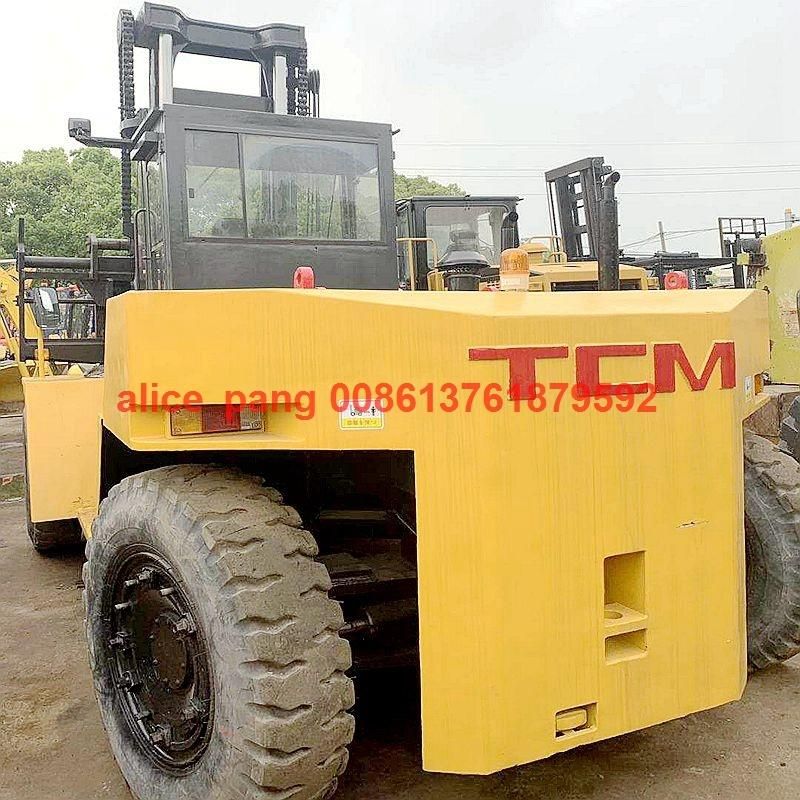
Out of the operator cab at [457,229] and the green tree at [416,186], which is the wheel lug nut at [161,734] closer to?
the operator cab at [457,229]

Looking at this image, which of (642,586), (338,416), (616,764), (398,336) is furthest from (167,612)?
(616,764)

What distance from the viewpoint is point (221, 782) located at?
2.53m

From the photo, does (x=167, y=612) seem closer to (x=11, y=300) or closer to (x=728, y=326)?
(x=728, y=326)

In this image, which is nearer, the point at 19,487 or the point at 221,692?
the point at 221,692

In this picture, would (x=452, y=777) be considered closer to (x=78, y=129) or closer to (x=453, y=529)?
Answer: (x=453, y=529)

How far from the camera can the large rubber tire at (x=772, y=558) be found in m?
3.76

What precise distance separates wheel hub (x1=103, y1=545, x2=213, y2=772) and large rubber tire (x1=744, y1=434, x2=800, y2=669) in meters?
2.39

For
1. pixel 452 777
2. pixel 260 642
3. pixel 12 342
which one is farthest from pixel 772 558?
pixel 12 342

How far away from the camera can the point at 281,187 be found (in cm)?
A: 427

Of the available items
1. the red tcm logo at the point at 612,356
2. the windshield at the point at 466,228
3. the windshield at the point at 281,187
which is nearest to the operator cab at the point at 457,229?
the windshield at the point at 466,228

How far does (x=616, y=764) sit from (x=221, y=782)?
1.43 metres

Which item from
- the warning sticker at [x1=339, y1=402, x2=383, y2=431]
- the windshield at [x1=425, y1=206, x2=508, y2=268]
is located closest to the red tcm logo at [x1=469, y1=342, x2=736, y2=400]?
the warning sticker at [x1=339, y1=402, x2=383, y2=431]

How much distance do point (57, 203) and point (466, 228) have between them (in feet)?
82.2

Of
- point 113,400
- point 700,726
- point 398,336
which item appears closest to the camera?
point 398,336
